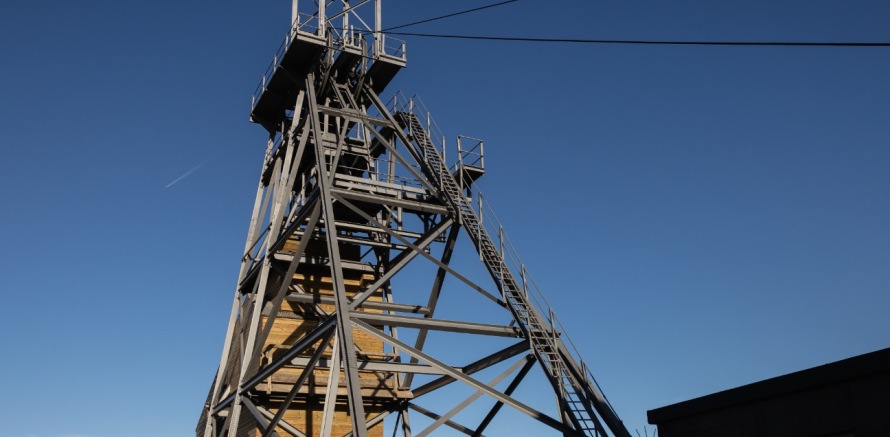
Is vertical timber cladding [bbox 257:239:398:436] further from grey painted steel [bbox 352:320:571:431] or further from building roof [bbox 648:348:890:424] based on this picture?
building roof [bbox 648:348:890:424]

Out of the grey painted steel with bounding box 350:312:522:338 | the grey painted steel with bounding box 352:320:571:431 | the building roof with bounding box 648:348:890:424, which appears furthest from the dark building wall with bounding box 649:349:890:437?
the grey painted steel with bounding box 350:312:522:338

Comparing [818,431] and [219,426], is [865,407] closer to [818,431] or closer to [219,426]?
[818,431]

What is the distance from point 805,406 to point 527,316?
6.50 metres

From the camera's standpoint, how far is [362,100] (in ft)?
68.8

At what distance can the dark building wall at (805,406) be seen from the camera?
342 inches

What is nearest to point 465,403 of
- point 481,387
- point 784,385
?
point 481,387

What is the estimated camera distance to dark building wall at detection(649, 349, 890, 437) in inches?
342

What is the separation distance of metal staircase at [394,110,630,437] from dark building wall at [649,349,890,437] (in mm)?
2444

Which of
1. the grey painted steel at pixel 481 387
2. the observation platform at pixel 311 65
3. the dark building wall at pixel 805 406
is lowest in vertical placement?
the dark building wall at pixel 805 406

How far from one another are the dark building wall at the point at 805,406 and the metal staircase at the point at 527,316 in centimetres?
244

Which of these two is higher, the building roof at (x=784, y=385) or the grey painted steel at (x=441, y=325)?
the grey painted steel at (x=441, y=325)

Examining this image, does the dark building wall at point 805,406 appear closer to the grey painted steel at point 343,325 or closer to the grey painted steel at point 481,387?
the grey painted steel at point 481,387

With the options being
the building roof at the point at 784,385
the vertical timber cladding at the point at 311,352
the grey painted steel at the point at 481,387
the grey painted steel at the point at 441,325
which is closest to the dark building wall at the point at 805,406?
the building roof at the point at 784,385

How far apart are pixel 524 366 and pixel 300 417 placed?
559 cm
